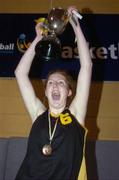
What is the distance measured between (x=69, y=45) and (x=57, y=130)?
4.75ft

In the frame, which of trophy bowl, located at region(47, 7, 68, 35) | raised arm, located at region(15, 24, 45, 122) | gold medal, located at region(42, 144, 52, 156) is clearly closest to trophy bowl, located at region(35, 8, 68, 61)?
trophy bowl, located at region(47, 7, 68, 35)

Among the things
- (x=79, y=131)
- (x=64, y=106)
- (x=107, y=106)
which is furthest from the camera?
(x=107, y=106)

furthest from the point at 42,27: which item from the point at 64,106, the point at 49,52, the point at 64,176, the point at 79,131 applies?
the point at 64,176

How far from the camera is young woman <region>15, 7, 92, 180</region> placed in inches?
59.4

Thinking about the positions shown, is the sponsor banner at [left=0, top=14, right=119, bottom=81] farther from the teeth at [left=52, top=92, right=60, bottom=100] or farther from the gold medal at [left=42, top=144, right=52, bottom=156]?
the gold medal at [left=42, top=144, right=52, bottom=156]

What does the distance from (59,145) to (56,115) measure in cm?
18

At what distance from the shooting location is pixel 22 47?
9.61 feet

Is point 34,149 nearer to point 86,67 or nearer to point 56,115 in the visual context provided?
point 56,115

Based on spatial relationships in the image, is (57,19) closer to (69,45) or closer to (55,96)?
(55,96)

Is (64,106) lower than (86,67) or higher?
lower

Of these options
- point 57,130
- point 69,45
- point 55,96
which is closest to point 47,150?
point 57,130

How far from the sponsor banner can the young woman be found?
3.62 feet

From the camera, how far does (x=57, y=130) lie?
159cm

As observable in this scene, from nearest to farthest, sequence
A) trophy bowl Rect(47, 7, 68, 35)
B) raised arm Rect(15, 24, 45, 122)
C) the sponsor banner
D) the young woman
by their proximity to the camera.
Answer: the young woman, trophy bowl Rect(47, 7, 68, 35), raised arm Rect(15, 24, 45, 122), the sponsor banner
